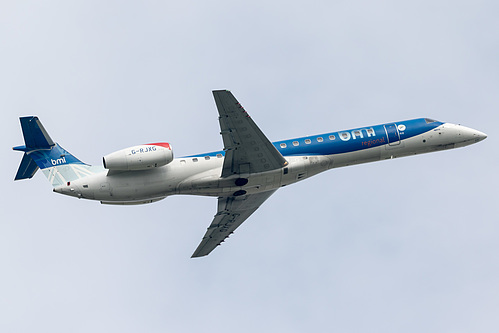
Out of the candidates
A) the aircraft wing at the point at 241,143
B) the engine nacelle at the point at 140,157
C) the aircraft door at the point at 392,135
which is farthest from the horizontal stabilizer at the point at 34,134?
the aircraft door at the point at 392,135

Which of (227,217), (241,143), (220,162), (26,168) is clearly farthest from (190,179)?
(26,168)

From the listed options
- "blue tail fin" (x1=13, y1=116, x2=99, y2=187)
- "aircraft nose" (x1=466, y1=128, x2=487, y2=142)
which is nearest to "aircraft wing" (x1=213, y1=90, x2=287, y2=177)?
"blue tail fin" (x1=13, y1=116, x2=99, y2=187)

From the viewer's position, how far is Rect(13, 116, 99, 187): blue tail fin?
4838 centimetres

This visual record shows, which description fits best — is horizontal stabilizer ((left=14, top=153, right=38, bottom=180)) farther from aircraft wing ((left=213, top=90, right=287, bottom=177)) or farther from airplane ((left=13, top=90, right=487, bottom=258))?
aircraft wing ((left=213, top=90, right=287, bottom=177))

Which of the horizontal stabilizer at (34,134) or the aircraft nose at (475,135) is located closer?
the horizontal stabilizer at (34,134)

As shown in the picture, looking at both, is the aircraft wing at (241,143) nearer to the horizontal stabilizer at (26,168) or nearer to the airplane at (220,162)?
the airplane at (220,162)

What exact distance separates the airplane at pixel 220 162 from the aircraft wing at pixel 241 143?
0.19 feet

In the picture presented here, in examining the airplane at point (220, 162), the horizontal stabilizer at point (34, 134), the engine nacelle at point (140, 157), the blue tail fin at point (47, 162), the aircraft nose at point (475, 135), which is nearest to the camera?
the engine nacelle at point (140, 157)

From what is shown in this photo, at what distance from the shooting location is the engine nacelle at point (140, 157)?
4656 cm

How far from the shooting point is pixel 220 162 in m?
50.1

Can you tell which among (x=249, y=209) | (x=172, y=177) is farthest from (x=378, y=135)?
(x=172, y=177)

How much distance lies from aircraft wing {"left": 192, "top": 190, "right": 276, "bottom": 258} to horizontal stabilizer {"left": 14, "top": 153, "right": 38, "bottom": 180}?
1320 centimetres

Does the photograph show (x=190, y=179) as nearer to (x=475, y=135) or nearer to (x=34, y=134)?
(x=34, y=134)

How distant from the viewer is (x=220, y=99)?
4522 cm
